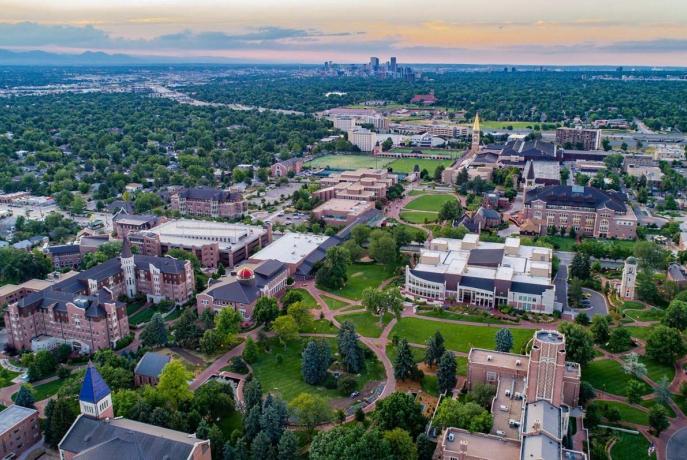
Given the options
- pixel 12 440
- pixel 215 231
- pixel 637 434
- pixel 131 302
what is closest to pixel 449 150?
pixel 215 231

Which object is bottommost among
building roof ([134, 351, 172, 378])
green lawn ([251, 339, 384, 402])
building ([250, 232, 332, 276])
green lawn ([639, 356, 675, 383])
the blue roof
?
green lawn ([251, 339, 384, 402])

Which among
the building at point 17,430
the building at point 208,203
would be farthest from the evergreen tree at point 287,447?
the building at point 208,203

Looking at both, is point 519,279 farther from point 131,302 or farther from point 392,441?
point 131,302

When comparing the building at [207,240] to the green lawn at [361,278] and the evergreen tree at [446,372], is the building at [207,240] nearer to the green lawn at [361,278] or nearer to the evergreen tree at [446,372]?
the green lawn at [361,278]

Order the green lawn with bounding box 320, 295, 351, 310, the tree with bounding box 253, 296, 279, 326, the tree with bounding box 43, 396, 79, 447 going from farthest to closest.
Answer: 1. the green lawn with bounding box 320, 295, 351, 310
2. the tree with bounding box 253, 296, 279, 326
3. the tree with bounding box 43, 396, 79, 447

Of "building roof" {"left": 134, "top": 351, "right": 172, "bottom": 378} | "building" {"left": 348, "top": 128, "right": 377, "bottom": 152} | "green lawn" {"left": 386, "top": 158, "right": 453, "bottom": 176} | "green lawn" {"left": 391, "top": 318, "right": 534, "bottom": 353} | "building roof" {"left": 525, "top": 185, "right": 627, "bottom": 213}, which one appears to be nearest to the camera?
"building roof" {"left": 134, "top": 351, "right": 172, "bottom": 378}

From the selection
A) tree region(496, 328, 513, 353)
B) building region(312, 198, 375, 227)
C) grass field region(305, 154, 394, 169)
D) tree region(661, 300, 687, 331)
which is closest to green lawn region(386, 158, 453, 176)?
grass field region(305, 154, 394, 169)

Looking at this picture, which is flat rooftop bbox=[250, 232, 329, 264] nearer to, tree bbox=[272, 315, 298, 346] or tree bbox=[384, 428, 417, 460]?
tree bbox=[272, 315, 298, 346]
